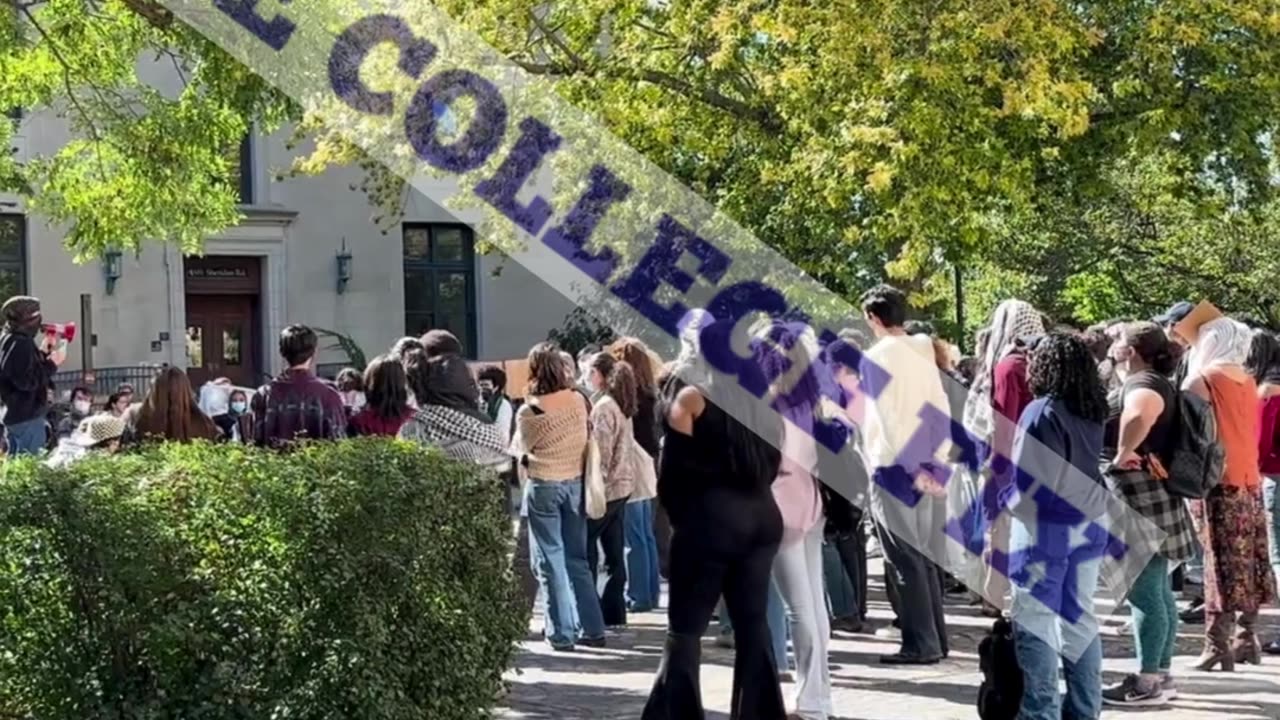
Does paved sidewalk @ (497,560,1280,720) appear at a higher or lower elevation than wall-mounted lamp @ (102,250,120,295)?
lower

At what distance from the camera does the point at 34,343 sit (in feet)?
42.1

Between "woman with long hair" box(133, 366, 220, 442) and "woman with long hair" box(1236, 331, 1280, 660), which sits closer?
"woman with long hair" box(133, 366, 220, 442)

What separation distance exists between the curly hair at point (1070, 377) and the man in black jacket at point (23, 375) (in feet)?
25.1

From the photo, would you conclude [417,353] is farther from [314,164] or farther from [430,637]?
[314,164]

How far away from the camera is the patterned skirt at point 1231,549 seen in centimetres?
955

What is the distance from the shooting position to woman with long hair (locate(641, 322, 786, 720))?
7.46 metres

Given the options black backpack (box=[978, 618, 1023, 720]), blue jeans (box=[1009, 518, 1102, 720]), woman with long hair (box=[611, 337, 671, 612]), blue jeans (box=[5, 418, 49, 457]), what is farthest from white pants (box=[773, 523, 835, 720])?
blue jeans (box=[5, 418, 49, 457])

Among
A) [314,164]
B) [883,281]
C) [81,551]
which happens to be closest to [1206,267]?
[883,281]

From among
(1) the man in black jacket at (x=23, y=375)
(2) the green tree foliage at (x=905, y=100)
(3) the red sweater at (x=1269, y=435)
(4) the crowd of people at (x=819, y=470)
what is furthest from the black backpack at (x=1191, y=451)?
(2) the green tree foliage at (x=905, y=100)

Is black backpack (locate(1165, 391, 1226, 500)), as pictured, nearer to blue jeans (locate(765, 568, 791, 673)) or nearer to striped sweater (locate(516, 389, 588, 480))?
blue jeans (locate(765, 568, 791, 673))

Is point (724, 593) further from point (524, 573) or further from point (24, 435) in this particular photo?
point (24, 435)

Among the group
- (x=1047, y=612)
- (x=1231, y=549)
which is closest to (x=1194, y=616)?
(x=1231, y=549)

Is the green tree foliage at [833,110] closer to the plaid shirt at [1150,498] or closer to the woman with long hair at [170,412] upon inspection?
the woman with long hair at [170,412]

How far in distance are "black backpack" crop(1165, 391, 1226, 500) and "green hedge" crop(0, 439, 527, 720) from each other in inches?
164
